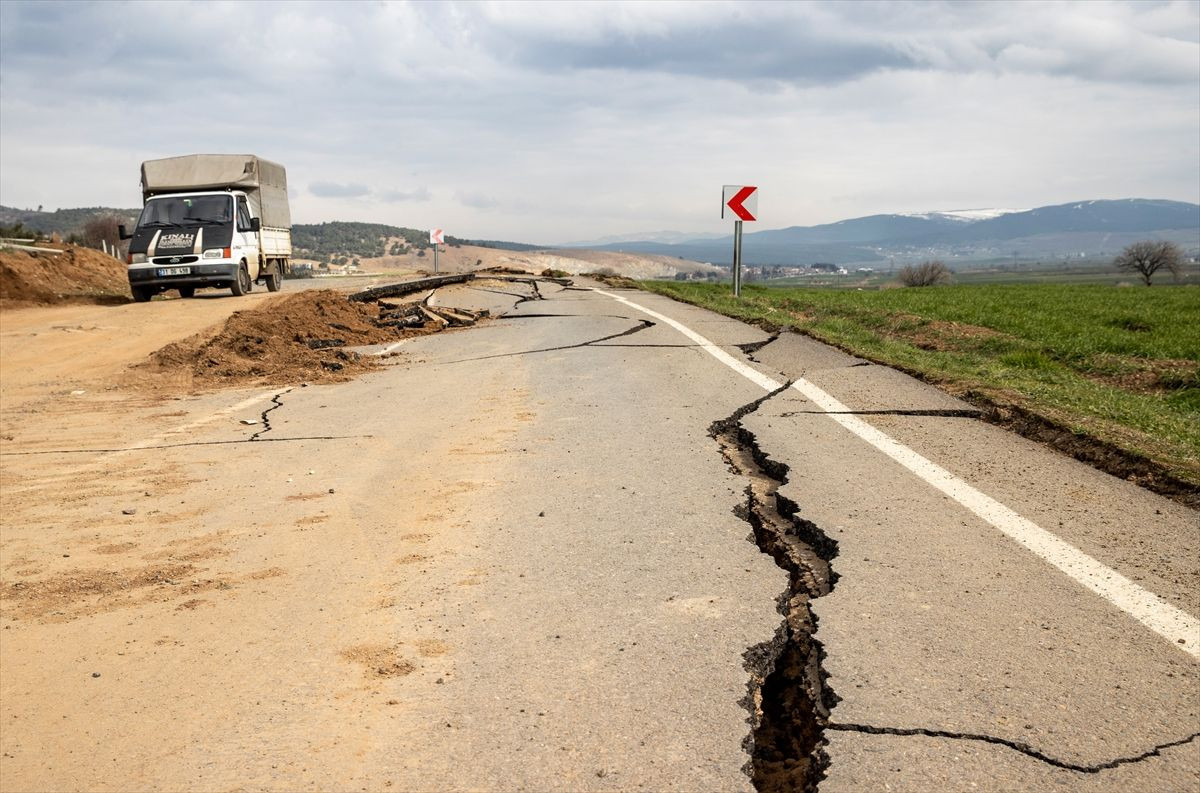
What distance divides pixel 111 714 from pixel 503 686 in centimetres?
Result: 129

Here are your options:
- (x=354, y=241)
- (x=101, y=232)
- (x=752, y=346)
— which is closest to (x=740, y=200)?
(x=752, y=346)

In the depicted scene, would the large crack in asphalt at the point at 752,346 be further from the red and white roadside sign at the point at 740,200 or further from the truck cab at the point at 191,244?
the truck cab at the point at 191,244

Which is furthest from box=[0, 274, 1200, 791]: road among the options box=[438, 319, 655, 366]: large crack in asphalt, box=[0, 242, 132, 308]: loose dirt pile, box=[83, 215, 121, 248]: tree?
box=[83, 215, 121, 248]: tree

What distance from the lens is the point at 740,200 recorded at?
20266 millimetres

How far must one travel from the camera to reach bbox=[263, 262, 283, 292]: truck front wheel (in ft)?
76.4

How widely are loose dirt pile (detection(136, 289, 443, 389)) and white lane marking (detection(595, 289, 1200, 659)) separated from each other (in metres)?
5.94

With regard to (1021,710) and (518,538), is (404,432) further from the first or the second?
(1021,710)

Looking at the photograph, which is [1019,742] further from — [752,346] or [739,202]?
[739,202]

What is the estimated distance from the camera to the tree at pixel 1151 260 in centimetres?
7669

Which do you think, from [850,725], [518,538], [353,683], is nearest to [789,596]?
[850,725]

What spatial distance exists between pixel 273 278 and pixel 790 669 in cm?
2229

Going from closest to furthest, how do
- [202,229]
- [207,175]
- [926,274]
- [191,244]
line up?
[191,244], [202,229], [207,175], [926,274]

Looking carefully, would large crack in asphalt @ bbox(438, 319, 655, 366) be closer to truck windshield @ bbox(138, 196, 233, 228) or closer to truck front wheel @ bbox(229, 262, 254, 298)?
A: truck front wheel @ bbox(229, 262, 254, 298)

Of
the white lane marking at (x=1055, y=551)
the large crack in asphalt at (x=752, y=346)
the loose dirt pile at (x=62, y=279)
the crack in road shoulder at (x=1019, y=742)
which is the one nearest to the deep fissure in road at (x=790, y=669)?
the crack in road shoulder at (x=1019, y=742)
